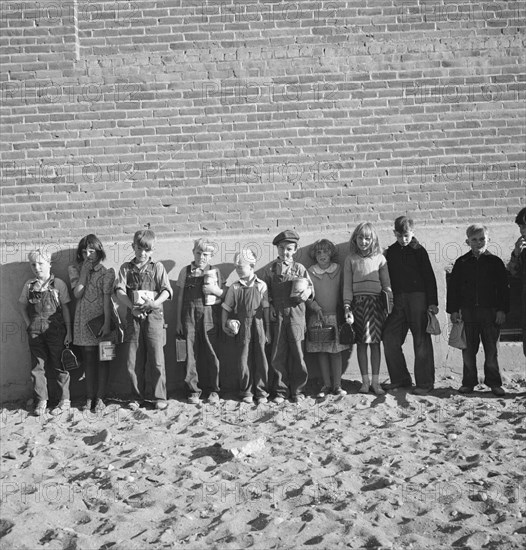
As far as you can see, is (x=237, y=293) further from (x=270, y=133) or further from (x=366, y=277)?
(x=270, y=133)

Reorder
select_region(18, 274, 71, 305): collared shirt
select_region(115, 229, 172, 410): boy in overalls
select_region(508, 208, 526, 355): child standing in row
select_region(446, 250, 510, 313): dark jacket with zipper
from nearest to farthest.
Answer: select_region(508, 208, 526, 355): child standing in row, select_region(446, 250, 510, 313): dark jacket with zipper, select_region(115, 229, 172, 410): boy in overalls, select_region(18, 274, 71, 305): collared shirt

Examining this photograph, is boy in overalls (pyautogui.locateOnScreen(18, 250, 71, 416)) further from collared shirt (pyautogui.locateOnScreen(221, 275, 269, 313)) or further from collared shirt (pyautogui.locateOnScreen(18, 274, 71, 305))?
collared shirt (pyautogui.locateOnScreen(221, 275, 269, 313))

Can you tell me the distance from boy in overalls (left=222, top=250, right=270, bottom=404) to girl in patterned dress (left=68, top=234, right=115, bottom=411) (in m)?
1.25

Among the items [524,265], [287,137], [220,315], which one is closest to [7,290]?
[220,315]

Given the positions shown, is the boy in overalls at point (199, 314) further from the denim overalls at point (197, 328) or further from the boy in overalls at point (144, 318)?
the boy in overalls at point (144, 318)

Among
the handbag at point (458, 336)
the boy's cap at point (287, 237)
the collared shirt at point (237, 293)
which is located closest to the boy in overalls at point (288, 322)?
the boy's cap at point (287, 237)

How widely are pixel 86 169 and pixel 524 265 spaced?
4687 mm

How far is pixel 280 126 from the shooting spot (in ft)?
28.6

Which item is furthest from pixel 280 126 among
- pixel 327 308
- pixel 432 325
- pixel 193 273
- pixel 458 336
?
pixel 458 336

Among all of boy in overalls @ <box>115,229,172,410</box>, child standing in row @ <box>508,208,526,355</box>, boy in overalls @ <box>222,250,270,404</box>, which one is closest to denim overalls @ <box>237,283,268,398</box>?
boy in overalls @ <box>222,250,270,404</box>

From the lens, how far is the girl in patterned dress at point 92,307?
8273 millimetres

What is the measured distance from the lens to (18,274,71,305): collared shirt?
8.36 m

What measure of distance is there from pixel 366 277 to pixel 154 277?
7.07 feet

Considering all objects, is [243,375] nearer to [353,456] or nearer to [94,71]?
[353,456]
